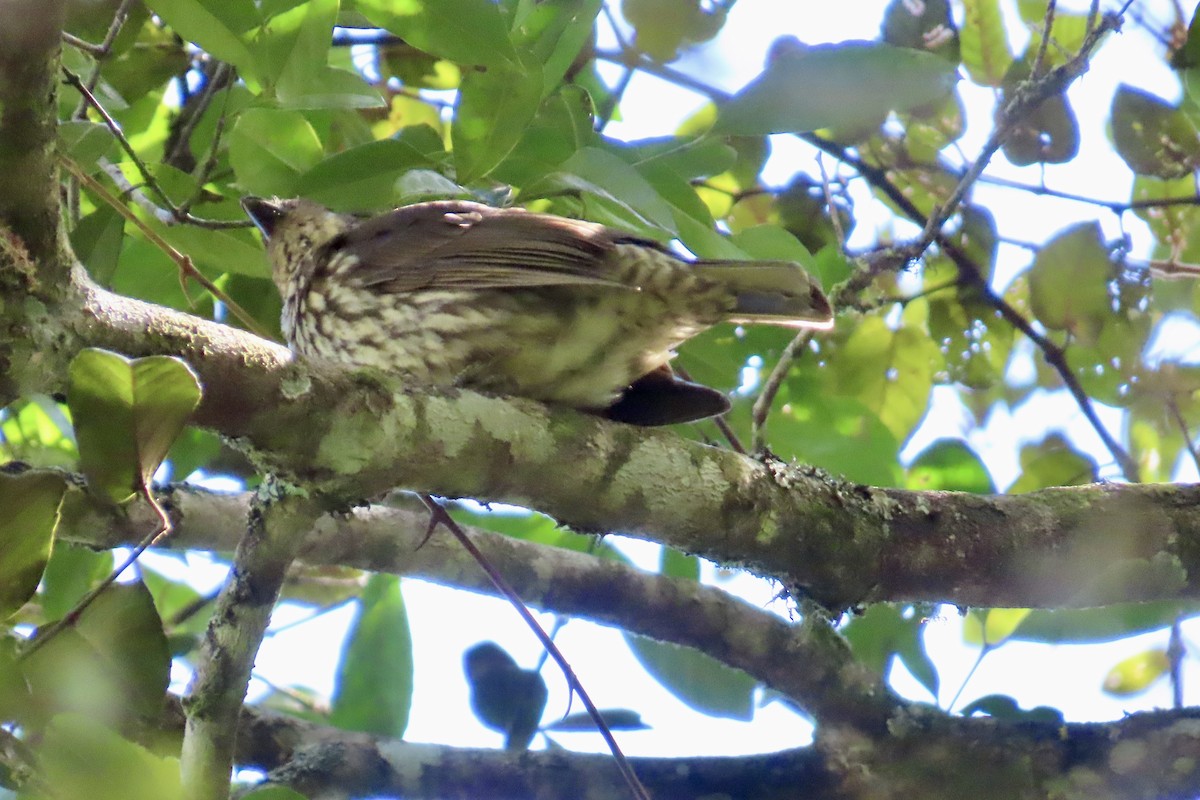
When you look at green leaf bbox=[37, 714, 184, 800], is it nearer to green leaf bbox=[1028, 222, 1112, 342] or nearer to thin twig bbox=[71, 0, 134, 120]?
thin twig bbox=[71, 0, 134, 120]

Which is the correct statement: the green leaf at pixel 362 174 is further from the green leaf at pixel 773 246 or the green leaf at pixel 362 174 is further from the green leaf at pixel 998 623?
the green leaf at pixel 998 623

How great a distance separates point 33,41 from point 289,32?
0.84 meters

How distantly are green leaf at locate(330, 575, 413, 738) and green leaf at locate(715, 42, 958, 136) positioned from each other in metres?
1.56

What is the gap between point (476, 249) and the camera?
3.03 metres

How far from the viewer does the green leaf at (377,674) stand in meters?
3.08

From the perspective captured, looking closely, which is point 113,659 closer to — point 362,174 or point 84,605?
point 84,605

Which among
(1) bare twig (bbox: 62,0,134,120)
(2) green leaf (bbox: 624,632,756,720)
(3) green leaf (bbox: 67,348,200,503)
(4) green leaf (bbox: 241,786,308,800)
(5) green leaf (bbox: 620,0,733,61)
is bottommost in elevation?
(4) green leaf (bbox: 241,786,308,800)

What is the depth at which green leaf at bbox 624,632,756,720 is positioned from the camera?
3293 millimetres

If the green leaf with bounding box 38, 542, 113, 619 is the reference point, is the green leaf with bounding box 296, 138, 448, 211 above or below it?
above

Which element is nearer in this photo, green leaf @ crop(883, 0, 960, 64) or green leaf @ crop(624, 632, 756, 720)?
green leaf @ crop(624, 632, 756, 720)

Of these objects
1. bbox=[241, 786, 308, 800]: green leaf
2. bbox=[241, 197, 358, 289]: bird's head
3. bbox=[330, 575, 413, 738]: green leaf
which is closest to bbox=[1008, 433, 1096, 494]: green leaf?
bbox=[330, 575, 413, 738]: green leaf

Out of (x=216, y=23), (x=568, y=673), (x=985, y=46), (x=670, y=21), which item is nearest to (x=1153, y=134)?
(x=985, y=46)

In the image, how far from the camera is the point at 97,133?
2359 mm

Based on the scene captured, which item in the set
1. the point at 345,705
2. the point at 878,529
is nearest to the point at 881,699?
the point at 878,529
